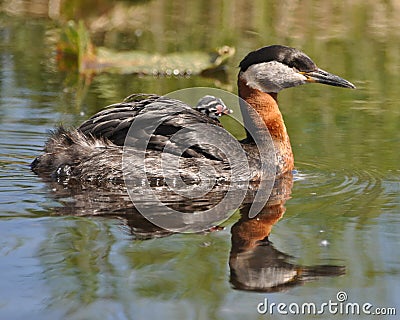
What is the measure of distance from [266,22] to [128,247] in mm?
9946

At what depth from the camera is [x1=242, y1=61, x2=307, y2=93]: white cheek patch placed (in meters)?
8.43

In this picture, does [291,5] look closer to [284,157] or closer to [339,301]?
[284,157]

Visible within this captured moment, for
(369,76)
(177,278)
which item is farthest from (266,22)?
(177,278)

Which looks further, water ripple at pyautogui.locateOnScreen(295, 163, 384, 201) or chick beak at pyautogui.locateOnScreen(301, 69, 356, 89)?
chick beak at pyautogui.locateOnScreen(301, 69, 356, 89)

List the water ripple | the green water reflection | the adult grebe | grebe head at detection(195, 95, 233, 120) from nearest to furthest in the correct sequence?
1. the green water reflection
2. the water ripple
3. the adult grebe
4. grebe head at detection(195, 95, 233, 120)

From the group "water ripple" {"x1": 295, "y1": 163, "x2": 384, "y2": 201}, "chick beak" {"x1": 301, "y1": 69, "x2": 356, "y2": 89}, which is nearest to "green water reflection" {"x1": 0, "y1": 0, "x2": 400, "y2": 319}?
"water ripple" {"x1": 295, "y1": 163, "x2": 384, "y2": 201}

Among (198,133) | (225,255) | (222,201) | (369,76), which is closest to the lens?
(225,255)

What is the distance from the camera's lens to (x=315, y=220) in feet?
21.4

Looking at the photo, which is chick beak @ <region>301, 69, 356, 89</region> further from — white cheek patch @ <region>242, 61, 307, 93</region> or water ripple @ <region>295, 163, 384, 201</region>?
water ripple @ <region>295, 163, 384, 201</region>

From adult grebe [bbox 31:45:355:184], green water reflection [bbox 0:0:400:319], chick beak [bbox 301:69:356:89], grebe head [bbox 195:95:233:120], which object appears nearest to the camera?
green water reflection [bbox 0:0:400:319]

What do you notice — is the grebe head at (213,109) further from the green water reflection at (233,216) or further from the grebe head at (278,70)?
the green water reflection at (233,216)

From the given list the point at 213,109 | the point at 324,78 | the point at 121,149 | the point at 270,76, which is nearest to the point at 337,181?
the point at 324,78

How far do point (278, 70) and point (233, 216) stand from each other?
2186 mm

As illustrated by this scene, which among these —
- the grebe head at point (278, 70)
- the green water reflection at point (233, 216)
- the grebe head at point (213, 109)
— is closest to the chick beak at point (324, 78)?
the grebe head at point (278, 70)
